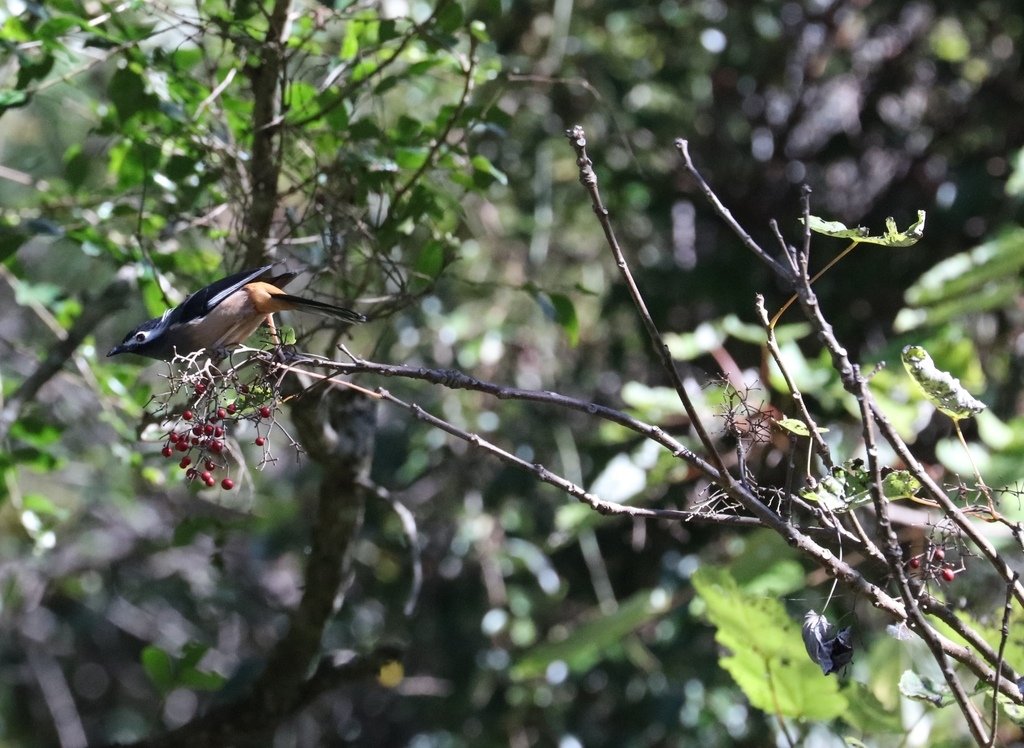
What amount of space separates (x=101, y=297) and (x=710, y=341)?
1.26 m

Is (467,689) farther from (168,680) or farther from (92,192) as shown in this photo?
(92,192)

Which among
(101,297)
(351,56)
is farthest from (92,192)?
(351,56)

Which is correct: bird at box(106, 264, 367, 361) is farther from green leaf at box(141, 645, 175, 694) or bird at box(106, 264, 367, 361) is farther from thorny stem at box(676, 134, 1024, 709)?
green leaf at box(141, 645, 175, 694)

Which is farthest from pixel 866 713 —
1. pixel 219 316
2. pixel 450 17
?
pixel 450 17

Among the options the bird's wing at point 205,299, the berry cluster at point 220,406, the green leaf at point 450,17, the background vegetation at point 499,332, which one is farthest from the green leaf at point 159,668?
the green leaf at point 450,17

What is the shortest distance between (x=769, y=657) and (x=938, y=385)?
0.65 meters

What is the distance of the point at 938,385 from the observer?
3.77 ft

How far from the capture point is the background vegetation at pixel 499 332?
1841mm

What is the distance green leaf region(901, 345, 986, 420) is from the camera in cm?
113

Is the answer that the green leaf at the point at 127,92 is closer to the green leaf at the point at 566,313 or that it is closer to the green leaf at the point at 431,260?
the green leaf at the point at 431,260

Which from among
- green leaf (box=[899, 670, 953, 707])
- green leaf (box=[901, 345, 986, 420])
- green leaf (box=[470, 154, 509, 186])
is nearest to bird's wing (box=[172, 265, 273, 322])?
green leaf (box=[470, 154, 509, 186])

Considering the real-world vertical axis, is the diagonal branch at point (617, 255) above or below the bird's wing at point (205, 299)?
above

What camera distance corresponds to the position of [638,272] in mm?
3582

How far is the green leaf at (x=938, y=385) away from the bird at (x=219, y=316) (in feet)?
2.14
